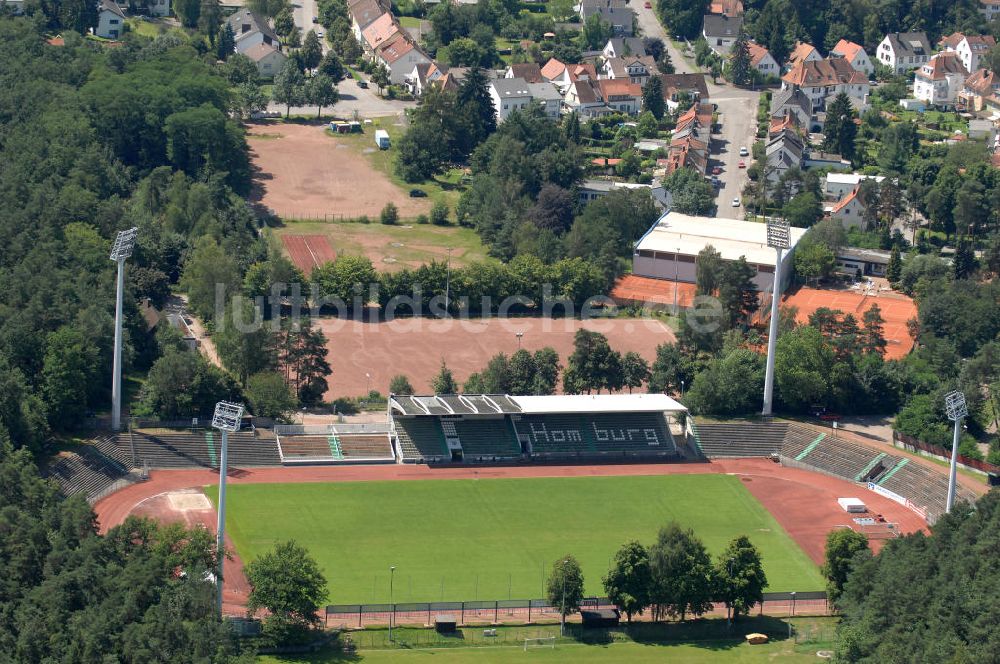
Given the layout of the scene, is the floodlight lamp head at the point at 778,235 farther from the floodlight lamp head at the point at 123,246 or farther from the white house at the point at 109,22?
the white house at the point at 109,22

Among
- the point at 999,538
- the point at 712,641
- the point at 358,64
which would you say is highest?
the point at 358,64

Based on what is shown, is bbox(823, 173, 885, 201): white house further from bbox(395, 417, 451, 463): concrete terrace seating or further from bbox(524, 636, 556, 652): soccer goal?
bbox(524, 636, 556, 652): soccer goal

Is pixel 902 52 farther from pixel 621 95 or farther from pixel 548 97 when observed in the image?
pixel 548 97

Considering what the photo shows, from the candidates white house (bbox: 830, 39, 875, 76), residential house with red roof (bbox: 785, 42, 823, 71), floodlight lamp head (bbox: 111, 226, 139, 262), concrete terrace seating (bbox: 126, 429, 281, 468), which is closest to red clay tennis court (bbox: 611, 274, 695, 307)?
concrete terrace seating (bbox: 126, 429, 281, 468)

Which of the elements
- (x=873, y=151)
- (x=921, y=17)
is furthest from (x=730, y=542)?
(x=921, y=17)

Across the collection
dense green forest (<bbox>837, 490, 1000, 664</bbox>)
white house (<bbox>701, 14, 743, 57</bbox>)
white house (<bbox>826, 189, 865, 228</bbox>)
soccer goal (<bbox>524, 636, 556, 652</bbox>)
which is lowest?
soccer goal (<bbox>524, 636, 556, 652</bbox>)

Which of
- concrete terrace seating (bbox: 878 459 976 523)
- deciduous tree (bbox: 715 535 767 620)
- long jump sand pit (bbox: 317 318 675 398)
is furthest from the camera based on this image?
long jump sand pit (bbox: 317 318 675 398)

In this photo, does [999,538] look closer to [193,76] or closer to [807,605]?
[807,605]

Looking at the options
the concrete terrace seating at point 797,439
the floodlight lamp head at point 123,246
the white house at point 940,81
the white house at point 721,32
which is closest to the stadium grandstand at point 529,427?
the concrete terrace seating at point 797,439
